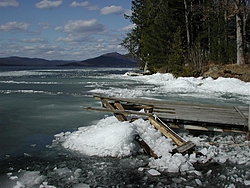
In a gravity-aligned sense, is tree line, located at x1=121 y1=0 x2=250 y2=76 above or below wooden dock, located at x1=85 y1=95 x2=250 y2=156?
above

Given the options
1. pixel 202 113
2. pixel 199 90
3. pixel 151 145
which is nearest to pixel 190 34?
pixel 199 90

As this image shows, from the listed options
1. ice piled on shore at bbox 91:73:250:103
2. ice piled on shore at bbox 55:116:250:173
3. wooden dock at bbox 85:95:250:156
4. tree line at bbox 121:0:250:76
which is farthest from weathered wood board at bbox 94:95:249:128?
tree line at bbox 121:0:250:76

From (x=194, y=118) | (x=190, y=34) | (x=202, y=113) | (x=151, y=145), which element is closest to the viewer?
(x=151, y=145)

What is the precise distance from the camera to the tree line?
22.8 m

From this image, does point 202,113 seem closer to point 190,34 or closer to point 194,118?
point 194,118

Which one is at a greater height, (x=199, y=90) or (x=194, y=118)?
(x=194, y=118)

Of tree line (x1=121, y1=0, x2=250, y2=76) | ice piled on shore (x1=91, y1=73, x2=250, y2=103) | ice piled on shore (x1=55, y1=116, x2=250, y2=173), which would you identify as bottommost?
ice piled on shore (x1=55, y1=116, x2=250, y2=173)

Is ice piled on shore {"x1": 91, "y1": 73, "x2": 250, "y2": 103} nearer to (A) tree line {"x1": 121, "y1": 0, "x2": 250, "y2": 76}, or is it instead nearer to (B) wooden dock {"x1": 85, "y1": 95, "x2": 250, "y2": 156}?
(A) tree line {"x1": 121, "y1": 0, "x2": 250, "y2": 76}

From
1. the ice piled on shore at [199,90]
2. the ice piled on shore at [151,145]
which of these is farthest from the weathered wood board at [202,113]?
the ice piled on shore at [199,90]

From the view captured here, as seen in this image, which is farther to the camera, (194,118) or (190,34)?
(190,34)

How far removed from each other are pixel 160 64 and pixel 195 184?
30256 mm

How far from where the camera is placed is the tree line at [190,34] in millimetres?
22770

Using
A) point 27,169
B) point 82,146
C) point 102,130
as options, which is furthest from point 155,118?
point 27,169

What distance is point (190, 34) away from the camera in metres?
35.6
